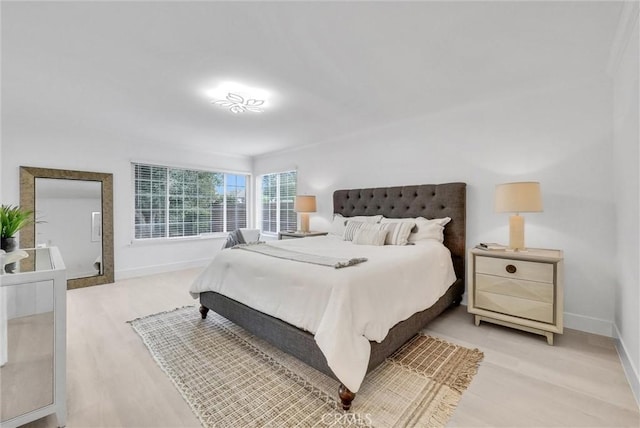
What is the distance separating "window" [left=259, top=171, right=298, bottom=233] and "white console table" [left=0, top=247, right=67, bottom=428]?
13.3ft

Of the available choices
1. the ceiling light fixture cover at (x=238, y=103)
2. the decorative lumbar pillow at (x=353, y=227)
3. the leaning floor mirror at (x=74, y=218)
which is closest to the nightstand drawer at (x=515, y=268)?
the decorative lumbar pillow at (x=353, y=227)

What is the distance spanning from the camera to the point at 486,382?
5.98 ft

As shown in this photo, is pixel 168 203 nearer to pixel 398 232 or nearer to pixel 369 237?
pixel 369 237

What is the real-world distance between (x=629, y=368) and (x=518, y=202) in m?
1.31

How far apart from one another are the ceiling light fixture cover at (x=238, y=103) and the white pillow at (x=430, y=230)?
2258 mm

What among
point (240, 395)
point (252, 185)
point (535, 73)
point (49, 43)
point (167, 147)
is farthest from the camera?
point (252, 185)

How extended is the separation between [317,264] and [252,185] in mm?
4598

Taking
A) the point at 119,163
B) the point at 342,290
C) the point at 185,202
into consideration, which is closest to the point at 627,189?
the point at 342,290

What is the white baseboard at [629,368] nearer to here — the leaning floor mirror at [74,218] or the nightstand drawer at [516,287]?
the nightstand drawer at [516,287]

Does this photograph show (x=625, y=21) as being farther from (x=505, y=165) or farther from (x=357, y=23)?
(x=357, y=23)

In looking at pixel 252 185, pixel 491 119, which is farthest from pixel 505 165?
pixel 252 185

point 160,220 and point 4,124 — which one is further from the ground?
point 4,124

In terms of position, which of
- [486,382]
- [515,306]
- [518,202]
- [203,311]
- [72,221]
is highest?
[518,202]

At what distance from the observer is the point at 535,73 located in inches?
96.2
